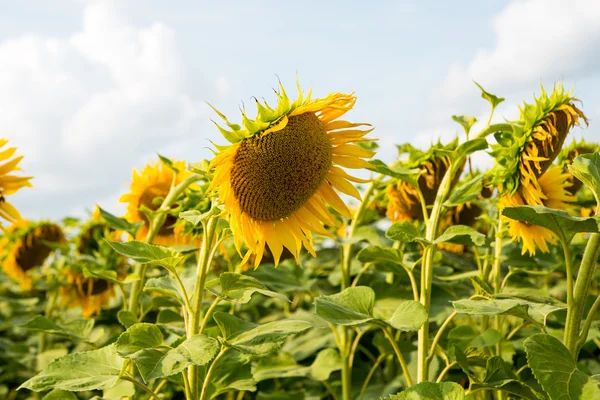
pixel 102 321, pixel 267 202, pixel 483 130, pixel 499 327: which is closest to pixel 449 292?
pixel 499 327

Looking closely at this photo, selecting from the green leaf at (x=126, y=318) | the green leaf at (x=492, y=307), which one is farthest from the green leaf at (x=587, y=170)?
the green leaf at (x=126, y=318)

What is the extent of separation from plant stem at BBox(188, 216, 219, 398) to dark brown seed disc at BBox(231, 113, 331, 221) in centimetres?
11

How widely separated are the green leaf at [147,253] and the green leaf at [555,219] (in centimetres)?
74

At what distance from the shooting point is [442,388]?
4.22 feet

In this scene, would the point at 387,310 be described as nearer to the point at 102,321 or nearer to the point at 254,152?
the point at 254,152

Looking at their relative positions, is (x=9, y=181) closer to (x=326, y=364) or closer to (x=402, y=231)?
(x=326, y=364)

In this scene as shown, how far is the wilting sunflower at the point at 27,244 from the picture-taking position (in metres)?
3.75

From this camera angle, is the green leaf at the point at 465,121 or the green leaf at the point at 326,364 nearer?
the green leaf at the point at 465,121

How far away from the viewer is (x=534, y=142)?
180 cm

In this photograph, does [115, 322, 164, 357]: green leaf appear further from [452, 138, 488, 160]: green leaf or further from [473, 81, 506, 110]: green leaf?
[473, 81, 506, 110]: green leaf

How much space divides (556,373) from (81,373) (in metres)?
1.04

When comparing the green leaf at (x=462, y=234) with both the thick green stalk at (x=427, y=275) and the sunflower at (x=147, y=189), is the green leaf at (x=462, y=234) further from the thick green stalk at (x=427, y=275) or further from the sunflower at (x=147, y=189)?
the sunflower at (x=147, y=189)

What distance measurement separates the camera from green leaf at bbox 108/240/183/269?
1453 millimetres

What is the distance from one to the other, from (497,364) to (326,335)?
1.28 m
